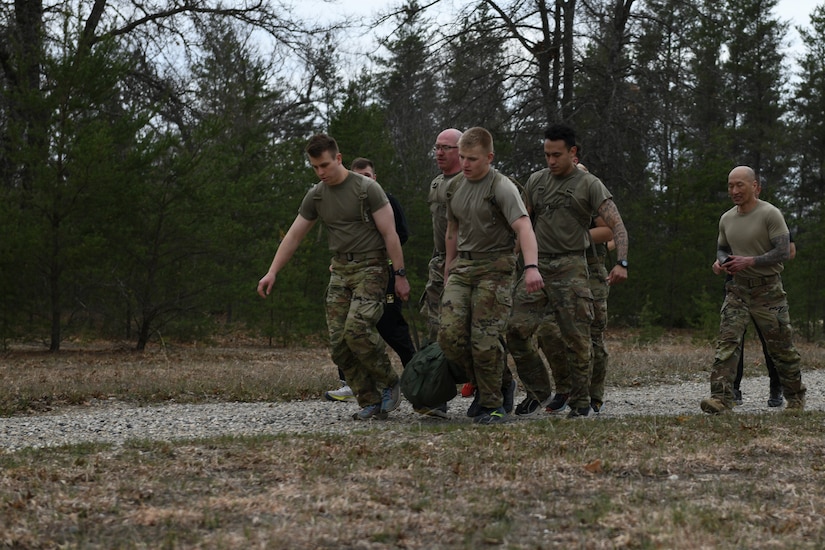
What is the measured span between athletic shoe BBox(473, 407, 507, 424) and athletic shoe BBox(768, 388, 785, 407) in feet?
10.1

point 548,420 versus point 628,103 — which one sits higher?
point 628,103

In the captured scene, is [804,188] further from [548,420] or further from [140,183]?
[548,420]

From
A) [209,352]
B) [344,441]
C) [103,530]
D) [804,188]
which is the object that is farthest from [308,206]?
[804,188]

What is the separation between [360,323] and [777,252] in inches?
132

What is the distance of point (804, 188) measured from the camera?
41.3 meters

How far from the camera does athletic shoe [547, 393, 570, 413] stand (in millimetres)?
8289

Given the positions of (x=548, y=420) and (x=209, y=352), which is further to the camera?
(x=209, y=352)

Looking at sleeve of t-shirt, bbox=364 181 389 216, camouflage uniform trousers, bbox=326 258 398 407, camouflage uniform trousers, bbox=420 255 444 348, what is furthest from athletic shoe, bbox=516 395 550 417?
sleeve of t-shirt, bbox=364 181 389 216

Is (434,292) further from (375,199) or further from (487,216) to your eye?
(487,216)

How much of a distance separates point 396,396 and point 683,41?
15.1 meters

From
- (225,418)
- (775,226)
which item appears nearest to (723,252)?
(775,226)

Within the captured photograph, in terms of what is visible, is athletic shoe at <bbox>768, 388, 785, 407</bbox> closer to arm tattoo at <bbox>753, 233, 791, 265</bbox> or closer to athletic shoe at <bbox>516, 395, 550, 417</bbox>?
arm tattoo at <bbox>753, 233, 791, 265</bbox>

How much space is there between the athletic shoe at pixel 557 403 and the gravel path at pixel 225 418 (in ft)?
0.48

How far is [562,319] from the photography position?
7.80 metres
